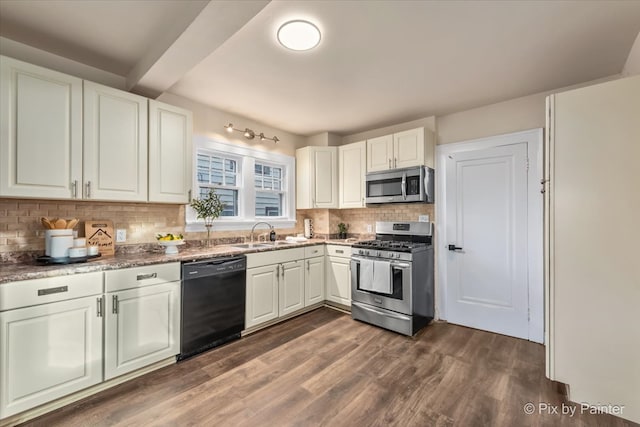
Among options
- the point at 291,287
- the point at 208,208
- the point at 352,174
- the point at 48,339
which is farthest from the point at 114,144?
the point at 352,174

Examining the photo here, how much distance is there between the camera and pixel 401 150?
11.3ft

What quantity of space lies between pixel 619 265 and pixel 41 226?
4049 millimetres

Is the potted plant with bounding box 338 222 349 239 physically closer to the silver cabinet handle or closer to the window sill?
the window sill

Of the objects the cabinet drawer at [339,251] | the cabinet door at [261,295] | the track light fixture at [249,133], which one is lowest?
the cabinet door at [261,295]

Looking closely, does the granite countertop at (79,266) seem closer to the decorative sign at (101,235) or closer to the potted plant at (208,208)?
the decorative sign at (101,235)

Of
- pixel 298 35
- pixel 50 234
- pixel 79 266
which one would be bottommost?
pixel 79 266

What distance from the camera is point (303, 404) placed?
185cm

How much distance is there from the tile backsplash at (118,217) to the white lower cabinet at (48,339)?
0.69m

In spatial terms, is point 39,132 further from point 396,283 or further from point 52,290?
point 396,283

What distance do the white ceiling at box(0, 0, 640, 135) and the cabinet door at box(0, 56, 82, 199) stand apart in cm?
35

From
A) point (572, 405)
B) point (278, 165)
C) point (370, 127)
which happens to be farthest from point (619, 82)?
point (278, 165)

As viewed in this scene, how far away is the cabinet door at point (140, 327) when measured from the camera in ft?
6.48

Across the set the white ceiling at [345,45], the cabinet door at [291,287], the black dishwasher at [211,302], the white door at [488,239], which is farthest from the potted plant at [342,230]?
the white ceiling at [345,45]

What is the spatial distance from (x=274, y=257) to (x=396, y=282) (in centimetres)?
139
